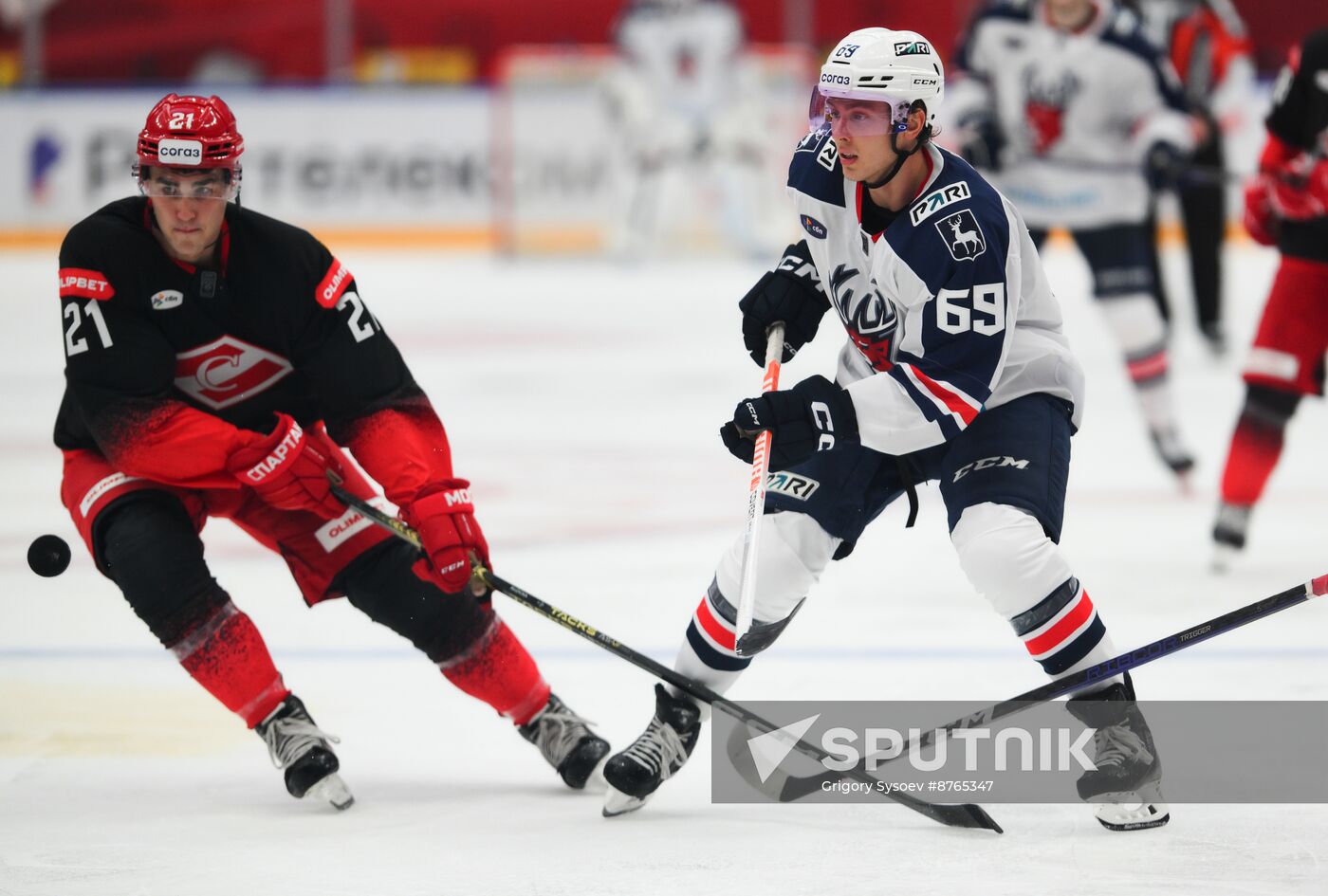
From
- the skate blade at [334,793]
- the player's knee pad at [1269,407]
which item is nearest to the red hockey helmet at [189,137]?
the skate blade at [334,793]

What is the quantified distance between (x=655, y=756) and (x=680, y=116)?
26.3 ft

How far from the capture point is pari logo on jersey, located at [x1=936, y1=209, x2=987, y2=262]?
2.41 metres

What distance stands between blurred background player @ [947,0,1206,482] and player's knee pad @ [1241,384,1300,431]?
35.8 inches

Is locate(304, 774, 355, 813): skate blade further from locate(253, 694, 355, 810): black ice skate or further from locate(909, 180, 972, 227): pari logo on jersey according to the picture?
locate(909, 180, 972, 227): pari logo on jersey

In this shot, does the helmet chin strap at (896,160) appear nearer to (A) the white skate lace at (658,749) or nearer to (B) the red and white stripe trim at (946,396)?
(B) the red and white stripe trim at (946,396)

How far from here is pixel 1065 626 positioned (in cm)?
245

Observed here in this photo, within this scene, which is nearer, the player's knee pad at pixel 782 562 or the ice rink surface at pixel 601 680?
the ice rink surface at pixel 601 680

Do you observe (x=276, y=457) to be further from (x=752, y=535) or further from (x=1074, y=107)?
(x=1074, y=107)

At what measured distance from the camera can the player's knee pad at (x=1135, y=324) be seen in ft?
16.2

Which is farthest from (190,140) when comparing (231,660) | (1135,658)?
(1135,658)

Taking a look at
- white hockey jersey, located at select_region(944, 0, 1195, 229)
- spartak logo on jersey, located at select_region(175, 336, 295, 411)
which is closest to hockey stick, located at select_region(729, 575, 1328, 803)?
spartak logo on jersey, located at select_region(175, 336, 295, 411)

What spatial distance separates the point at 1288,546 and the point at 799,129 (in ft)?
22.3

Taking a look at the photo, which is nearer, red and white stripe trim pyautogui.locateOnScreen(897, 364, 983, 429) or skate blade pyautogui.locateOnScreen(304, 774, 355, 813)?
red and white stripe trim pyautogui.locateOnScreen(897, 364, 983, 429)

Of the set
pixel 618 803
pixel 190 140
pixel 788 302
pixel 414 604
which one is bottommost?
pixel 618 803
